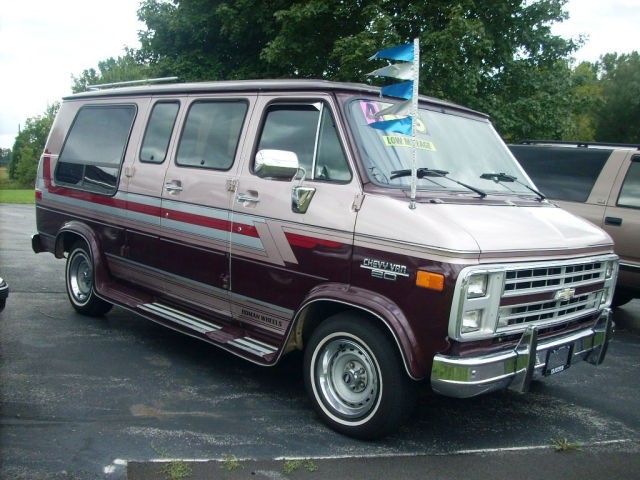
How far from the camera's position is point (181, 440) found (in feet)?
13.4

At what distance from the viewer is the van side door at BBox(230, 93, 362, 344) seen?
4332 millimetres

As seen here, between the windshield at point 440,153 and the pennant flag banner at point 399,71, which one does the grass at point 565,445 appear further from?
the pennant flag banner at point 399,71

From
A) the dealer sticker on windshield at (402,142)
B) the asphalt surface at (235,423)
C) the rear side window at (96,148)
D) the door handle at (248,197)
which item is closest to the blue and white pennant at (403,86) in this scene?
the dealer sticker on windshield at (402,142)

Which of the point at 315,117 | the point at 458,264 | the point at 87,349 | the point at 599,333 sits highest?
the point at 315,117

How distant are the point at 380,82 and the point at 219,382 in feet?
27.0

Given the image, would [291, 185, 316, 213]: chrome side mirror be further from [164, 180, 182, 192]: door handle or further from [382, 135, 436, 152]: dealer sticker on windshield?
[164, 180, 182, 192]: door handle

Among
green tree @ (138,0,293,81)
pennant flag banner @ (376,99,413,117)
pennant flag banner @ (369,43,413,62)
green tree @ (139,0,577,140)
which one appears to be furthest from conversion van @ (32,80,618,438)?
green tree @ (138,0,293,81)

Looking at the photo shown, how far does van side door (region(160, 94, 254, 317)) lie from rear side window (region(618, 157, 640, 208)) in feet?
15.7

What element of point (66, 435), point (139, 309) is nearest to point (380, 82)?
point (139, 309)

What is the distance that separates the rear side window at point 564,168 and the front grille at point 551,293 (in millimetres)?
3413

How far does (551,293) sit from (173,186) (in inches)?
128

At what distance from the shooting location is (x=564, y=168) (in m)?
8.03

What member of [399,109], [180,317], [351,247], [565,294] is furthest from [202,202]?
[565,294]

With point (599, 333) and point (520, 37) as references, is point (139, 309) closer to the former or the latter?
point (599, 333)
